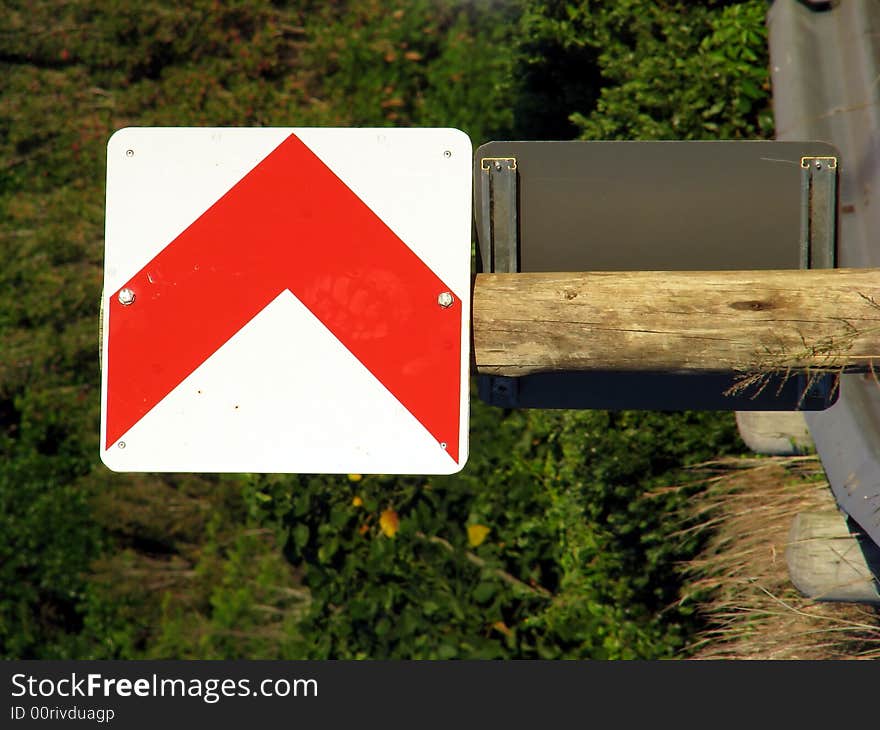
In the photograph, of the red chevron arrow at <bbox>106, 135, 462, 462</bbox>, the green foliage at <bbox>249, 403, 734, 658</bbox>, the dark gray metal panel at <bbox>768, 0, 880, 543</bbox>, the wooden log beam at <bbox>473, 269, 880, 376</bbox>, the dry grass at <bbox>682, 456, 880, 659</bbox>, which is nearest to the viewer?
the red chevron arrow at <bbox>106, 135, 462, 462</bbox>

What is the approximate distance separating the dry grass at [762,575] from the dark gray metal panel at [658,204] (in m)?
1.88

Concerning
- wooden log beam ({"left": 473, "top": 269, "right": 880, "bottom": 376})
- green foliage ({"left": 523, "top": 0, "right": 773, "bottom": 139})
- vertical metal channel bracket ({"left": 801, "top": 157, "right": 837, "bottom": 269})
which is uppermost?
green foliage ({"left": 523, "top": 0, "right": 773, "bottom": 139})

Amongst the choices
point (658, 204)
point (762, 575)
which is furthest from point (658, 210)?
point (762, 575)

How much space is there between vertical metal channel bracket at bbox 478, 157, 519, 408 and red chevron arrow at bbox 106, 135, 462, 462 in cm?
43

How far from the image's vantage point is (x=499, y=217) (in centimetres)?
296

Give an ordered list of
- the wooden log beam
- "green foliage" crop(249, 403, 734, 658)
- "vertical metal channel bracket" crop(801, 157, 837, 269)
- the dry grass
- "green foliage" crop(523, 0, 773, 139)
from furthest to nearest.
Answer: "green foliage" crop(249, 403, 734, 658) < "green foliage" crop(523, 0, 773, 139) < the dry grass < "vertical metal channel bracket" crop(801, 157, 837, 269) < the wooden log beam

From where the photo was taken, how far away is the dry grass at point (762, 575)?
183 inches

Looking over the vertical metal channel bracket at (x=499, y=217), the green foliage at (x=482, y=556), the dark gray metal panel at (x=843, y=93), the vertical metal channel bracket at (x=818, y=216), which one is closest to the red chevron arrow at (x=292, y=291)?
the vertical metal channel bracket at (x=499, y=217)

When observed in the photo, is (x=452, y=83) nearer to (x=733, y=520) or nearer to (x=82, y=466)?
(x=82, y=466)

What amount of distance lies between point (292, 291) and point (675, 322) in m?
0.87

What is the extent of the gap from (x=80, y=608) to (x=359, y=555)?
14.6 ft

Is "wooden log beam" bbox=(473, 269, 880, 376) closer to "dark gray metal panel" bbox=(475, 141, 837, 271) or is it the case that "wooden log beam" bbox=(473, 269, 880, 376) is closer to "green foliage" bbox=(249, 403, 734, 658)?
"dark gray metal panel" bbox=(475, 141, 837, 271)

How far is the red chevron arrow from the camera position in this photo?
2555 millimetres

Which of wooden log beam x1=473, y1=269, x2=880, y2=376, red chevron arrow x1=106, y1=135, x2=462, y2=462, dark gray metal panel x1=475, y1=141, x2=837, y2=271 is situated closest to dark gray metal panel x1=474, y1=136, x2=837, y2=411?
dark gray metal panel x1=475, y1=141, x2=837, y2=271
